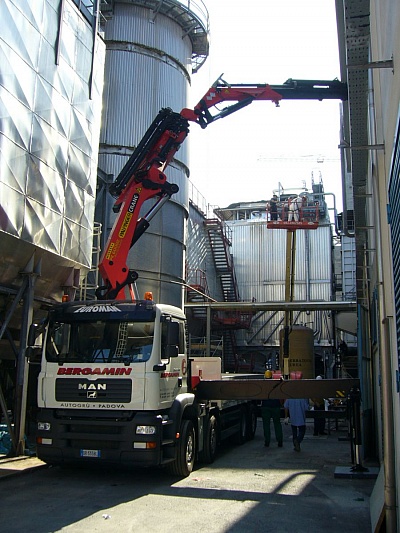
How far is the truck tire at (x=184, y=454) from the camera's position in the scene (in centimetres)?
930

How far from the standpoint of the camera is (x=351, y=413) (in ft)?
34.6

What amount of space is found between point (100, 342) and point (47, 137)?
5467mm

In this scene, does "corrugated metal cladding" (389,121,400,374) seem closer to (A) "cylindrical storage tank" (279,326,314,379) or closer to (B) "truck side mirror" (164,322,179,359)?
(B) "truck side mirror" (164,322,179,359)

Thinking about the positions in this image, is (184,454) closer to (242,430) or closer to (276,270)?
(242,430)

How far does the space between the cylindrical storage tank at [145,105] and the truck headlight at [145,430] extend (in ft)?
37.2

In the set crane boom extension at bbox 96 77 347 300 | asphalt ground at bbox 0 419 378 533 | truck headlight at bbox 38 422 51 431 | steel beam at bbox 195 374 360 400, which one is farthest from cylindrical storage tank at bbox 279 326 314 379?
truck headlight at bbox 38 422 51 431

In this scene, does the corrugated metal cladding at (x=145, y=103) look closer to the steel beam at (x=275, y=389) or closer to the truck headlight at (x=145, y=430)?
the steel beam at (x=275, y=389)

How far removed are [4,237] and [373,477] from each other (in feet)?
27.0

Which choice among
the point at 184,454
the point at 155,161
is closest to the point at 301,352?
the point at 155,161

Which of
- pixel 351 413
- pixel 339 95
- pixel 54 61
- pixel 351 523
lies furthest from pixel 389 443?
pixel 54 61

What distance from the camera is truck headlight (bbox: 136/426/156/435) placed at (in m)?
8.50

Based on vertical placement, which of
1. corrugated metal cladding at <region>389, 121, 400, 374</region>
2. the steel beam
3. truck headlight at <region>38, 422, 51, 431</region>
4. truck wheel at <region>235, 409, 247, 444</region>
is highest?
corrugated metal cladding at <region>389, 121, 400, 374</region>

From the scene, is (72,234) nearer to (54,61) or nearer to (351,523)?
(54,61)

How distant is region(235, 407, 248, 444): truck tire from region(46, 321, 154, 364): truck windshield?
6.57m
